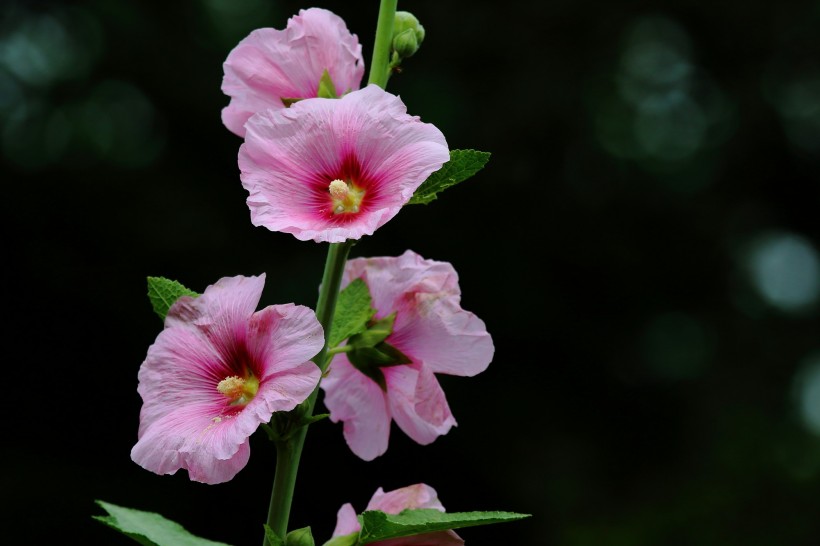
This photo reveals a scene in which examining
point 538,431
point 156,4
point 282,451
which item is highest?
point 156,4

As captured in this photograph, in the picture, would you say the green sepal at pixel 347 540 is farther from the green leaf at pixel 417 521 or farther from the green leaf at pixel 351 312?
the green leaf at pixel 351 312

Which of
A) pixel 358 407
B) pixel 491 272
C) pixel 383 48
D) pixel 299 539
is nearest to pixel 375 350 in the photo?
pixel 358 407

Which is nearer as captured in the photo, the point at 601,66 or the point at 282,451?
the point at 282,451

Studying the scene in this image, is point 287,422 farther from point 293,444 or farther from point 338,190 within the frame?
point 338,190

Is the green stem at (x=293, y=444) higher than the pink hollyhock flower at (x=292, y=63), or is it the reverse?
the pink hollyhock flower at (x=292, y=63)

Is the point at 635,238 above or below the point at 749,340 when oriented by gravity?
above

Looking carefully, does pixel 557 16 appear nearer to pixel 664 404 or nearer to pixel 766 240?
pixel 766 240

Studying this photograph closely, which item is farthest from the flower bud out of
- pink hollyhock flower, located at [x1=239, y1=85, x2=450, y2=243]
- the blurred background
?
the blurred background

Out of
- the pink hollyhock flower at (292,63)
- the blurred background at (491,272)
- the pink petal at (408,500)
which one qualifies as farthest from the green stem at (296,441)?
the blurred background at (491,272)

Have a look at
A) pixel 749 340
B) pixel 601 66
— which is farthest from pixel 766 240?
pixel 601 66
